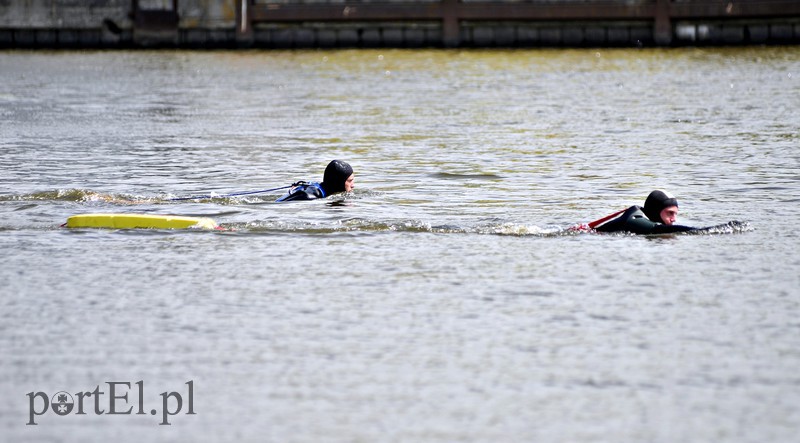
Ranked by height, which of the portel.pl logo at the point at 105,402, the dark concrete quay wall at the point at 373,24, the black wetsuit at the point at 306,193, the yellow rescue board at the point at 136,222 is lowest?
the portel.pl logo at the point at 105,402

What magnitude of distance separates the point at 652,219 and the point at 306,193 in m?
4.33

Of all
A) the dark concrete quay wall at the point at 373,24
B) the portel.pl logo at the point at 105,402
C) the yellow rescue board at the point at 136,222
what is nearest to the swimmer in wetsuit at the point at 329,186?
the yellow rescue board at the point at 136,222

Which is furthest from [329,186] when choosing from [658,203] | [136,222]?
[658,203]

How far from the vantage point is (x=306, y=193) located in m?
15.8

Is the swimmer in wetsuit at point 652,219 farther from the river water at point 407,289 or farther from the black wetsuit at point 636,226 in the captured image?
the river water at point 407,289

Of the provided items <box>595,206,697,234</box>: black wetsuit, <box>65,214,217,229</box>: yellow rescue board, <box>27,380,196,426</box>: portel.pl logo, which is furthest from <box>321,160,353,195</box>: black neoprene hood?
<box>27,380,196,426</box>: portel.pl logo

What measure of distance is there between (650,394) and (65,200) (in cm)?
988

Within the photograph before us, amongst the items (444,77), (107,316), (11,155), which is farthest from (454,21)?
(107,316)

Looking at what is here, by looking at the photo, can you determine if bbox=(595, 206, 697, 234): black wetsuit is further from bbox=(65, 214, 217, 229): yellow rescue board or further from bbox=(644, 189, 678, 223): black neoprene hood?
bbox=(65, 214, 217, 229): yellow rescue board

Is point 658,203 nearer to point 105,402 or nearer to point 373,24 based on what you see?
point 105,402

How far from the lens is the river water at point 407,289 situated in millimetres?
7719

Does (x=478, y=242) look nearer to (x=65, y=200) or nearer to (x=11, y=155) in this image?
(x=65, y=200)

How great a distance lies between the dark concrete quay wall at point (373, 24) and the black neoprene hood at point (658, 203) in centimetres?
3785

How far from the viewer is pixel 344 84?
37719 millimetres
